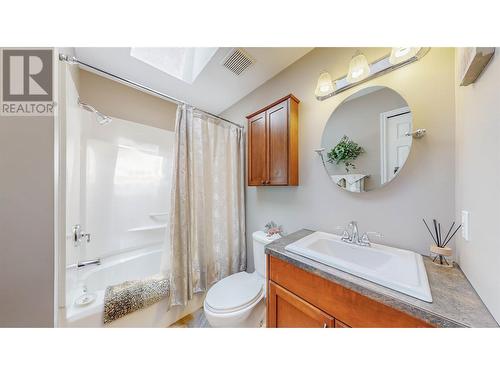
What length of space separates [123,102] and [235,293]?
2.21m

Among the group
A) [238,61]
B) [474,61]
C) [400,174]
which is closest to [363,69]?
[474,61]

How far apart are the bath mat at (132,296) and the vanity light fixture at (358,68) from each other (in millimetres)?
2018

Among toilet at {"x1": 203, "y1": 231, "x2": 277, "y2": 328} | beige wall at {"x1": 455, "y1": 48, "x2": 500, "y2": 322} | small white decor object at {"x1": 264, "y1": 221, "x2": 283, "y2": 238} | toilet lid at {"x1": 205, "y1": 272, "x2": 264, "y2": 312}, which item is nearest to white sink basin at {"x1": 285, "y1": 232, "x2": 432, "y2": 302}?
beige wall at {"x1": 455, "y1": 48, "x2": 500, "y2": 322}

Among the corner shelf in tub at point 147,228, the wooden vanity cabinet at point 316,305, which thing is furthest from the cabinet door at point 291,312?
the corner shelf in tub at point 147,228

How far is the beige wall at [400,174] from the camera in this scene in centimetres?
77

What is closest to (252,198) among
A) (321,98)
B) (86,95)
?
(321,98)

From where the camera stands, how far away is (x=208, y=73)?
1405 millimetres

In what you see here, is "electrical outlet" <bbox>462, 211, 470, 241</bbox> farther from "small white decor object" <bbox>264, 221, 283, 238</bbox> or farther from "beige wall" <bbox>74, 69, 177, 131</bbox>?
"beige wall" <bbox>74, 69, 177, 131</bbox>

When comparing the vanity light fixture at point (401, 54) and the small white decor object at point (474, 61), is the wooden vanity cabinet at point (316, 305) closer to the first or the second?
the small white decor object at point (474, 61)

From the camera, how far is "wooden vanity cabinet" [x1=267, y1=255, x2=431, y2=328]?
1.77 ft
